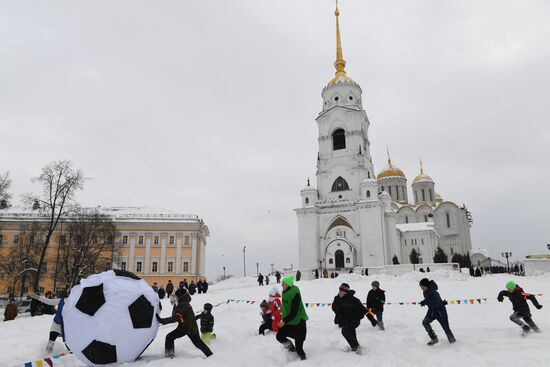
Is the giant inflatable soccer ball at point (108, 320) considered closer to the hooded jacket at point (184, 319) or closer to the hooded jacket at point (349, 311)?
the hooded jacket at point (184, 319)

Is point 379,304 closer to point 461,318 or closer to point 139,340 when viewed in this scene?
point 461,318

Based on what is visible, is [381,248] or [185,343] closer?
[185,343]

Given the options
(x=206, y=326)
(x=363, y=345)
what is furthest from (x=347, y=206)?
(x=363, y=345)

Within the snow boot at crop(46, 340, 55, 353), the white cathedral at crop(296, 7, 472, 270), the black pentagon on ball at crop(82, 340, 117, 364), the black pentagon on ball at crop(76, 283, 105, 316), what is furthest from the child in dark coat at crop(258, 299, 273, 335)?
the white cathedral at crop(296, 7, 472, 270)

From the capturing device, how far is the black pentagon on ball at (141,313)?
7.00 meters

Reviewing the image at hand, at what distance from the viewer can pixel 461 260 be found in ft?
194

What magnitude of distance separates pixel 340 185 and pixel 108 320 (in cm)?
4982

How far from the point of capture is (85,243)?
37.8 metres

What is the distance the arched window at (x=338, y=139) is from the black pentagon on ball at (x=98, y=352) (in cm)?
5269

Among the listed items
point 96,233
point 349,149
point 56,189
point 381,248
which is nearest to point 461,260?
point 381,248

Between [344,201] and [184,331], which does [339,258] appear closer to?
[344,201]

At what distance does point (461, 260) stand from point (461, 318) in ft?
167

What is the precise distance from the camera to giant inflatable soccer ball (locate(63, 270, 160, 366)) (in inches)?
265

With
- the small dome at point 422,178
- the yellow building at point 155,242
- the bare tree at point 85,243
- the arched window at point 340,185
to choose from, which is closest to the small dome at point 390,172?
the small dome at point 422,178
